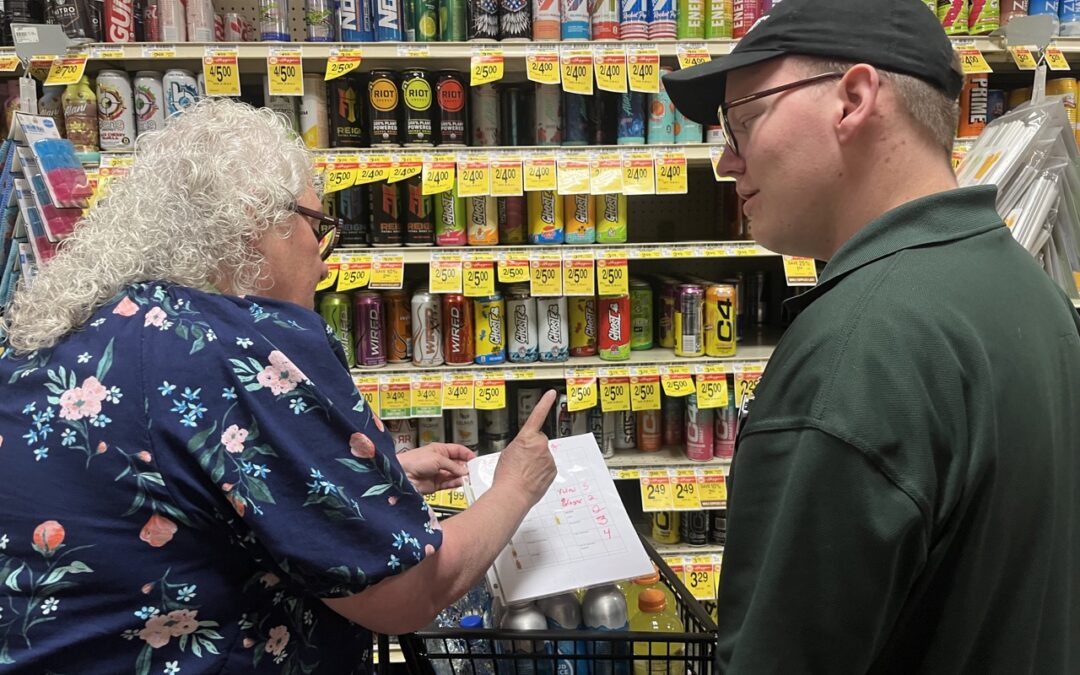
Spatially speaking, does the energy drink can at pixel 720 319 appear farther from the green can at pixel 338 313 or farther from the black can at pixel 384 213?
the green can at pixel 338 313

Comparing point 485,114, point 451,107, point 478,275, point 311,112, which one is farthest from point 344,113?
point 478,275

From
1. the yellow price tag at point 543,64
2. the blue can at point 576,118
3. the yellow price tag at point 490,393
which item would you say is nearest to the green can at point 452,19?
the yellow price tag at point 543,64

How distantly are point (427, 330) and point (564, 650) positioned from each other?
55.3 inches

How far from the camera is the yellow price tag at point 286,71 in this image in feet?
7.16

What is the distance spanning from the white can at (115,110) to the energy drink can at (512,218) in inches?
45.4

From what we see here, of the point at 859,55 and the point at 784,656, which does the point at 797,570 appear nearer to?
the point at 784,656

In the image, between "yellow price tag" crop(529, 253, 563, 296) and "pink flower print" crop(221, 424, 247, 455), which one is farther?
"yellow price tag" crop(529, 253, 563, 296)

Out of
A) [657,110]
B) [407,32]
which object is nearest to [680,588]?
[657,110]

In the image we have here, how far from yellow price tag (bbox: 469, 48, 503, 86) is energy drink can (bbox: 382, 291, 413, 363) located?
73 centimetres

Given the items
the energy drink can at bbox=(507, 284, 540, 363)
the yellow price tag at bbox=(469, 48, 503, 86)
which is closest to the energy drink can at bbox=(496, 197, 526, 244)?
the energy drink can at bbox=(507, 284, 540, 363)

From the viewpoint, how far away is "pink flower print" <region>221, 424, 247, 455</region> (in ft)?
2.72

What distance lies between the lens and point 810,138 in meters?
0.86

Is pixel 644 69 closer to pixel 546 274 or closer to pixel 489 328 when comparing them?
pixel 546 274

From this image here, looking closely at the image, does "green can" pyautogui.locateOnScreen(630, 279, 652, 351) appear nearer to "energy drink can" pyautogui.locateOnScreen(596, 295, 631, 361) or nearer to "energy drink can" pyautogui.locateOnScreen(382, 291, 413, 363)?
"energy drink can" pyautogui.locateOnScreen(596, 295, 631, 361)
